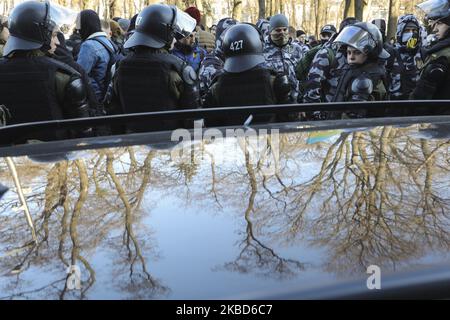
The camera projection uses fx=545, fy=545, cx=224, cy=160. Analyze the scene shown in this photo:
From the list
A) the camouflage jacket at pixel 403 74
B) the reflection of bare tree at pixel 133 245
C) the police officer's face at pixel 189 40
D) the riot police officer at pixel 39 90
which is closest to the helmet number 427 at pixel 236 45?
the riot police officer at pixel 39 90

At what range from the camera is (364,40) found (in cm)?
495

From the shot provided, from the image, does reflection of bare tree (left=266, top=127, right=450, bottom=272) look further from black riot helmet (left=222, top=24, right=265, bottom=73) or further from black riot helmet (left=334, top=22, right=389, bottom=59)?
black riot helmet (left=334, top=22, right=389, bottom=59)

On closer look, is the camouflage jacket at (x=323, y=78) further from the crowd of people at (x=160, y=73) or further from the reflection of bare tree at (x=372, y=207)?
the reflection of bare tree at (x=372, y=207)

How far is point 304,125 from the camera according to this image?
2.40m

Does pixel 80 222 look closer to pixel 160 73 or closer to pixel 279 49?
pixel 160 73

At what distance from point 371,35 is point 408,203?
4.03m

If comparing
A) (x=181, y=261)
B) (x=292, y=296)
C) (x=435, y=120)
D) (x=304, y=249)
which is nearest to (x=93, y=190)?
(x=181, y=261)

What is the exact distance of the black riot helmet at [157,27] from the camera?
15.2 feet

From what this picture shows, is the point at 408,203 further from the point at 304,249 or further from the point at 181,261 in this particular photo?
the point at 181,261

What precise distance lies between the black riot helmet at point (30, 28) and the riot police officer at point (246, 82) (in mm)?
1394

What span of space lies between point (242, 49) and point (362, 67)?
43.6 inches

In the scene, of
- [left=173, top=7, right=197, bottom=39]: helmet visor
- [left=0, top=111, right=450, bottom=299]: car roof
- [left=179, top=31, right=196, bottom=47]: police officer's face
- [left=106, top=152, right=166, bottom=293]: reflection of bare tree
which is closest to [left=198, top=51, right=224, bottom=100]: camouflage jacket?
[left=179, top=31, right=196, bottom=47]: police officer's face

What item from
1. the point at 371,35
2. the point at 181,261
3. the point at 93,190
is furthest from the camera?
the point at 371,35

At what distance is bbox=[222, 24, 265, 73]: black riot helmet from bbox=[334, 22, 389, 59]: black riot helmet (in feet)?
2.81
